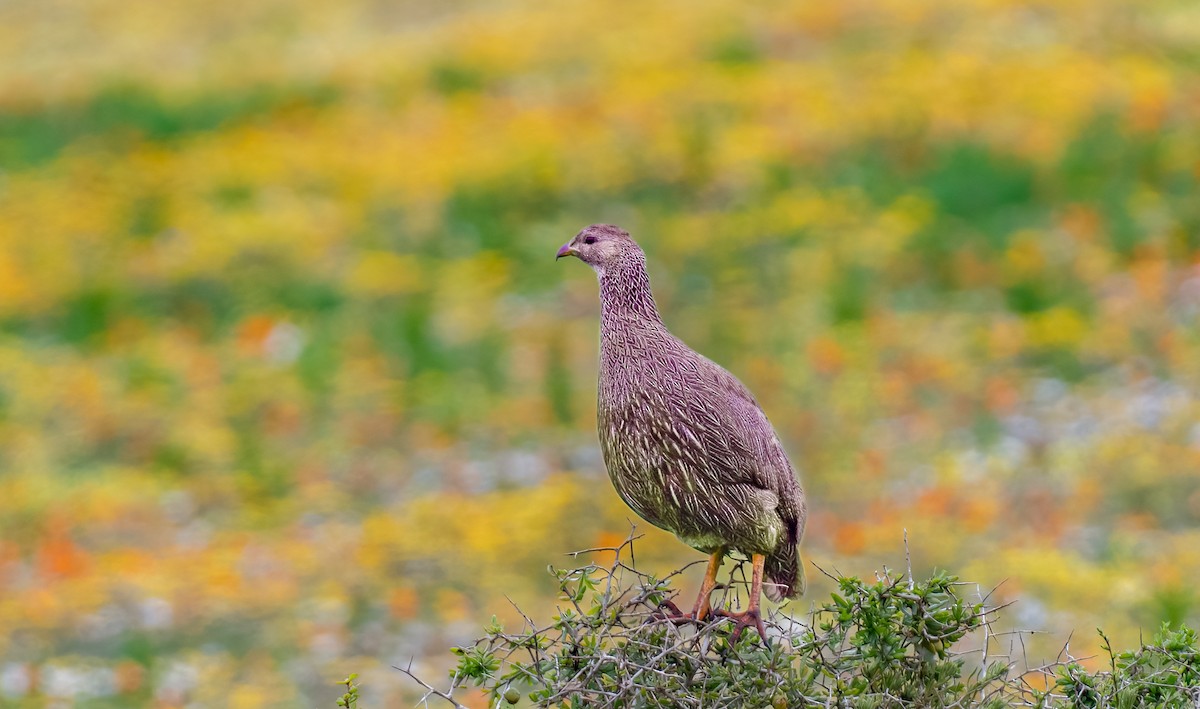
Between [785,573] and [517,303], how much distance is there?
854 centimetres

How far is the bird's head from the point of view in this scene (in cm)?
585

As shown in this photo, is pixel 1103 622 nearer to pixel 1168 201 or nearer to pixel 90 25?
pixel 1168 201

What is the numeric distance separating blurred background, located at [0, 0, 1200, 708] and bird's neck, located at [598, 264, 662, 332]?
3630mm

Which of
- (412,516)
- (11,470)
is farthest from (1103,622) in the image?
(11,470)

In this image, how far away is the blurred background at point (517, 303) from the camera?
1042 centimetres

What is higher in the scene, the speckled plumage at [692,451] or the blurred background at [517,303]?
the blurred background at [517,303]

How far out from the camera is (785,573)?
5.69 m

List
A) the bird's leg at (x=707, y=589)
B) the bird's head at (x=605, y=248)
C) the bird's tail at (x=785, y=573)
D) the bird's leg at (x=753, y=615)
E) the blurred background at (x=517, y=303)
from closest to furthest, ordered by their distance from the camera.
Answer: the bird's leg at (x=753, y=615)
the bird's leg at (x=707, y=589)
the bird's tail at (x=785, y=573)
the bird's head at (x=605, y=248)
the blurred background at (x=517, y=303)

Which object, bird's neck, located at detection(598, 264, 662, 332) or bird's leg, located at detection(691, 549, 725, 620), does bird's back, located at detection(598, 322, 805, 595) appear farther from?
bird's neck, located at detection(598, 264, 662, 332)

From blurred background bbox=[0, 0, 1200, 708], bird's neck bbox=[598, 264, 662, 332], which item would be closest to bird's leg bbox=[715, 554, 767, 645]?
bird's neck bbox=[598, 264, 662, 332]

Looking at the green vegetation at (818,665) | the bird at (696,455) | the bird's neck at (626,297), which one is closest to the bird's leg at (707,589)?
the bird at (696,455)

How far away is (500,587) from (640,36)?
8.93 m

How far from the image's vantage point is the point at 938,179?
14.7 meters

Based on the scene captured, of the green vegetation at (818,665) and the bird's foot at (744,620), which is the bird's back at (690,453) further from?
the green vegetation at (818,665)
